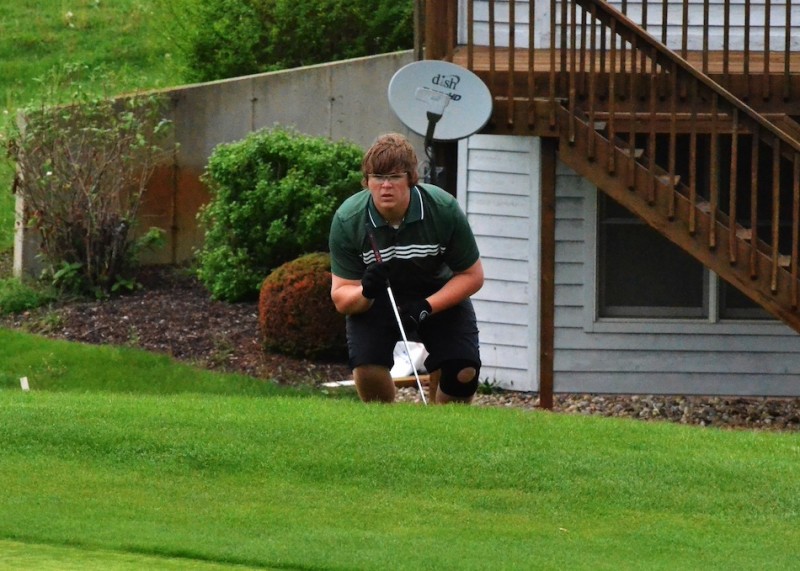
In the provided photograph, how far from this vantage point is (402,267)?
7.96m

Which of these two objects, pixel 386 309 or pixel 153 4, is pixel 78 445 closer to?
pixel 386 309

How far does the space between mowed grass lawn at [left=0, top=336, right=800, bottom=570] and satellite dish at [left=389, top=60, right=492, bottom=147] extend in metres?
2.46

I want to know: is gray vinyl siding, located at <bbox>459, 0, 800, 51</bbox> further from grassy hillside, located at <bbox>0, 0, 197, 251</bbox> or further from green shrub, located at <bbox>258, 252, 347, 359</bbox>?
grassy hillside, located at <bbox>0, 0, 197, 251</bbox>

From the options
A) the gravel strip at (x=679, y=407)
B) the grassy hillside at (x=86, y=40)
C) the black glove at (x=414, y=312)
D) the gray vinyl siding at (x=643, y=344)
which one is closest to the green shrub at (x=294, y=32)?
the grassy hillside at (x=86, y=40)

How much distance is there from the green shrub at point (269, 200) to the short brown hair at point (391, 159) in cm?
612

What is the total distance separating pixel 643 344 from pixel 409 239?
4.86 metres

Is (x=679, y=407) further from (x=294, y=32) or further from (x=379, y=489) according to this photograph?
(x=294, y=32)

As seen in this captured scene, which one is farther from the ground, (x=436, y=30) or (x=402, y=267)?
(x=436, y=30)

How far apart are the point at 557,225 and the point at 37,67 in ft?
39.2

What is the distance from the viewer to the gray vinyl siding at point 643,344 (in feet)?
40.4

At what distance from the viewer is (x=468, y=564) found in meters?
5.67

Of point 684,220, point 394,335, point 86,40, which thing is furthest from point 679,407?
point 86,40

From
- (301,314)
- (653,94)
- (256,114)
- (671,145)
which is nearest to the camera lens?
(671,145)

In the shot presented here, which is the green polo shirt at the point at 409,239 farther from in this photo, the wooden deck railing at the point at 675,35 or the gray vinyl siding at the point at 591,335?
the gray vinyl siding at the point at 591,335
